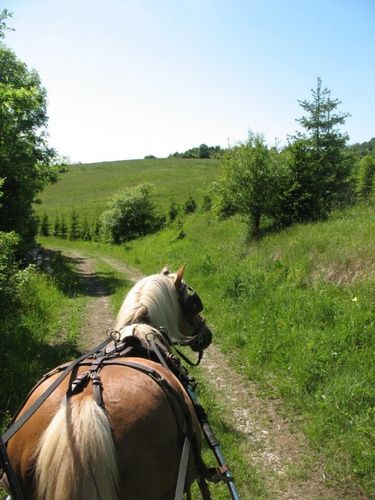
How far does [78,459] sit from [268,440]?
3555mm

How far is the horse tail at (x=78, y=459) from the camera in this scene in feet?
6.64

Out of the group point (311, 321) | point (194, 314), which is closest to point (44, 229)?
point (311, 321)

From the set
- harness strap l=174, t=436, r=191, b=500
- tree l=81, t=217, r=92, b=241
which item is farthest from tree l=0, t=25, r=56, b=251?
tree l=81, t=217, r=92, b=241

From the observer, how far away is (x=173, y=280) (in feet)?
14.1

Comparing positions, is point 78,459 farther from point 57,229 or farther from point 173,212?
point 57,229

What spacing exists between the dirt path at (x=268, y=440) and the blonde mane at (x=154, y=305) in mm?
1797

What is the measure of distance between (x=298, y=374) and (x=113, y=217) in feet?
101

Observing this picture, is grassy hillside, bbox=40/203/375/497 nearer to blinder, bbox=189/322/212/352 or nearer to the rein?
blinder, bbox=189/322/212/352

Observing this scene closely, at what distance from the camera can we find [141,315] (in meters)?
3.51

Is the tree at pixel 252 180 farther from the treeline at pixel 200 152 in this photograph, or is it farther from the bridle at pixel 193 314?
the treeline at pixel 200 152

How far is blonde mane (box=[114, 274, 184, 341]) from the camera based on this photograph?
3.53 meters

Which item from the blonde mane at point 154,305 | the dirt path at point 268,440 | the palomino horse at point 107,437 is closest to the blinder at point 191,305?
the blonde mane at point 154,305

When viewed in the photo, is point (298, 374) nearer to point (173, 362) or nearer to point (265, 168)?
point (173, 362)

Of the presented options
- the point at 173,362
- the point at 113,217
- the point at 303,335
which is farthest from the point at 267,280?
the point at 113,217
